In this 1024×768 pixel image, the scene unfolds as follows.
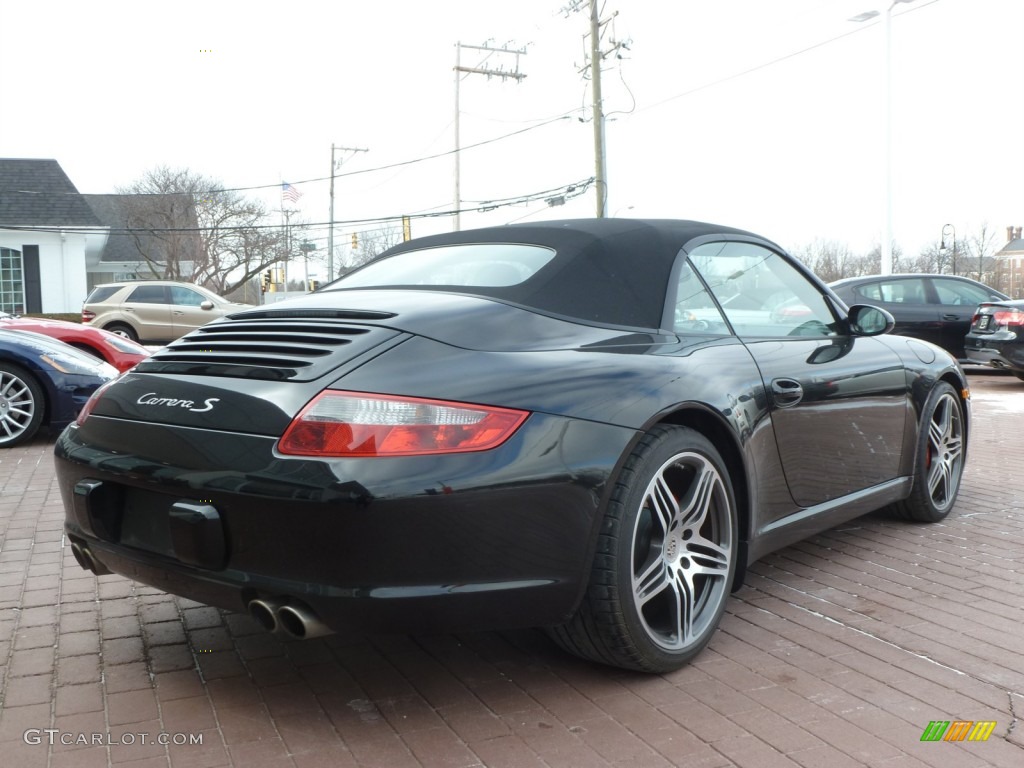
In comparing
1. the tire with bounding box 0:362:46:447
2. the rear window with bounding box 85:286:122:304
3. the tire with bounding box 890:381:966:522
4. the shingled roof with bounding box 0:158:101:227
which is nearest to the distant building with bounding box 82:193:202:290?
the shingled roof with bounding box 0:158:101:227

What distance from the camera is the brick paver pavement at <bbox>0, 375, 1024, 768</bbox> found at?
2.41 m

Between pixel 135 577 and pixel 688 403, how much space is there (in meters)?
1.67

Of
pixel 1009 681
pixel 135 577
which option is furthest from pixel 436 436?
pixel 1009 681

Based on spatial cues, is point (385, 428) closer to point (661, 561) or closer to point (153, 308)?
point (661, 561)

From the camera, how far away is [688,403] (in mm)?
2873

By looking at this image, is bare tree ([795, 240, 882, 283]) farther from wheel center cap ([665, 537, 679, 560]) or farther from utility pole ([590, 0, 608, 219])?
wheel center cap ([665, 537, 679, 560])

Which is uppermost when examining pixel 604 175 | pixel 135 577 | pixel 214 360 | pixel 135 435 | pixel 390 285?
pixel 604 175

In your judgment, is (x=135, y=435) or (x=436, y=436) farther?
(x=135, y=435)

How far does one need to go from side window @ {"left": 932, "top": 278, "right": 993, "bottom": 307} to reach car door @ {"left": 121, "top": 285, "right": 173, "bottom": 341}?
16.1m

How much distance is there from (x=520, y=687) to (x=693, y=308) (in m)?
1.39

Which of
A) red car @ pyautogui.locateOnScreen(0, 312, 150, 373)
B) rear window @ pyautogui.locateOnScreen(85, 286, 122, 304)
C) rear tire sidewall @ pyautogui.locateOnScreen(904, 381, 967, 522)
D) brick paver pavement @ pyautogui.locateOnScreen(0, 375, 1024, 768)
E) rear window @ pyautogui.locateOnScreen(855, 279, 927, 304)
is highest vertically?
rear window @ pyautogui.locateOnScreen(85, 286, 122, 304)

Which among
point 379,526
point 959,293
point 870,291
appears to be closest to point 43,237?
point 870,291

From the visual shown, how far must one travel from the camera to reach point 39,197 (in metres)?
33.1

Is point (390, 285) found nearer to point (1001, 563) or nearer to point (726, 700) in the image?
point (726, 700)
